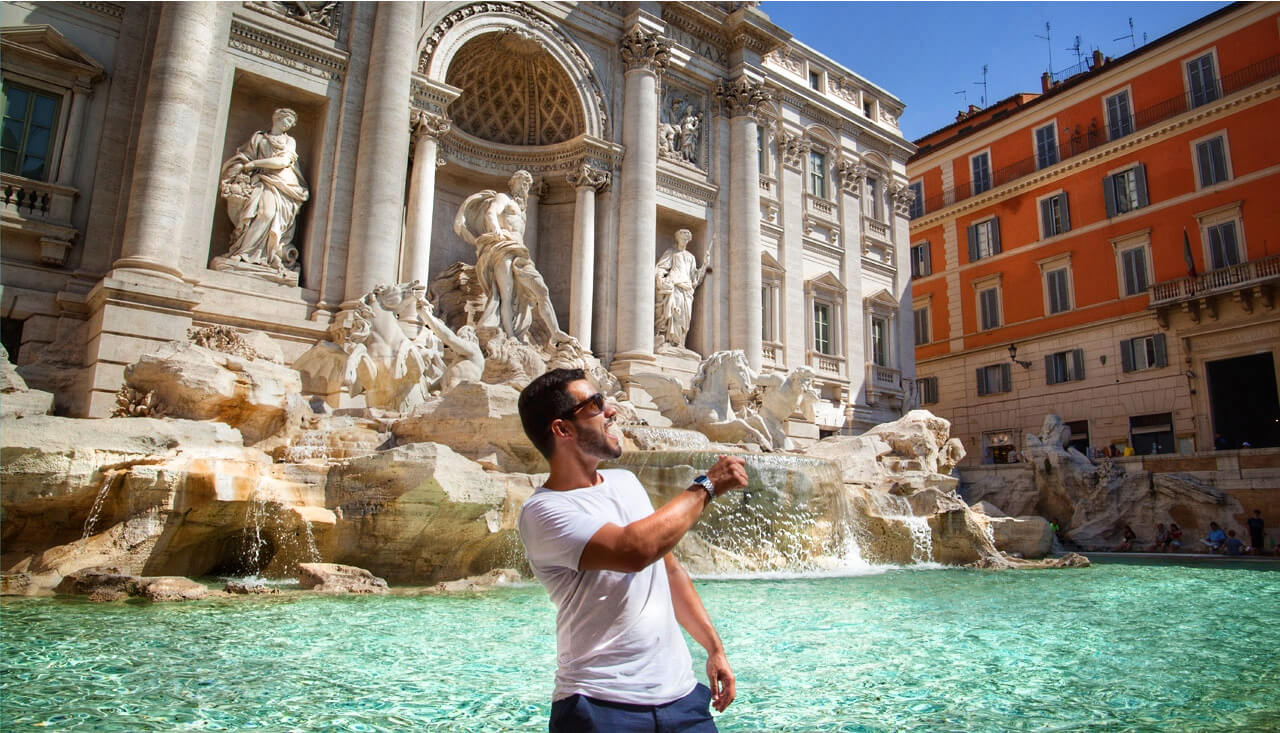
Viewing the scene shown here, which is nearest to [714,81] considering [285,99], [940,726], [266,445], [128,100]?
[285,99]

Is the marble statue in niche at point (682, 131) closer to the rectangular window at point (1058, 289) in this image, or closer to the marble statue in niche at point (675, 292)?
the marble statue in niche at point (675, 292)

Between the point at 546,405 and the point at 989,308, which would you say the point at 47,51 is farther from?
the point at 989,308

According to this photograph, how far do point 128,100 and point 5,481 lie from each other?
8.79 meters

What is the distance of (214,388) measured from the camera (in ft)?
27.8

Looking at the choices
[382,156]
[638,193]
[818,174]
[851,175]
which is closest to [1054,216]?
[851,175]

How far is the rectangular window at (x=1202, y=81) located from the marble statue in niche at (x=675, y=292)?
15195 millimetres

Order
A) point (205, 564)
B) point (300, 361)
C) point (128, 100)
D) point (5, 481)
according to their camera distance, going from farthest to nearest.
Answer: point (128, 100) → point (300, 361) → point (205, 564) → point (5, 481)

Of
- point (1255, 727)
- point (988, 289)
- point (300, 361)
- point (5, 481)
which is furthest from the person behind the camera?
point (988, 289)

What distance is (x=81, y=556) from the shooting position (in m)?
6.32

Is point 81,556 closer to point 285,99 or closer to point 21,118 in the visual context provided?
point 21,118

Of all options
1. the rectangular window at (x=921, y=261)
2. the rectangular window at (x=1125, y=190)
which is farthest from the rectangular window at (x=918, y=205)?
the rectangular window at (x=1125, y=190)

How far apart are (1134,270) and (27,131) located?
2570 centimetres

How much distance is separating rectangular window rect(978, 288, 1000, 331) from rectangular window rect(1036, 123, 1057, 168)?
13.9 feet

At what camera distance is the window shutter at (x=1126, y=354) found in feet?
76.2
